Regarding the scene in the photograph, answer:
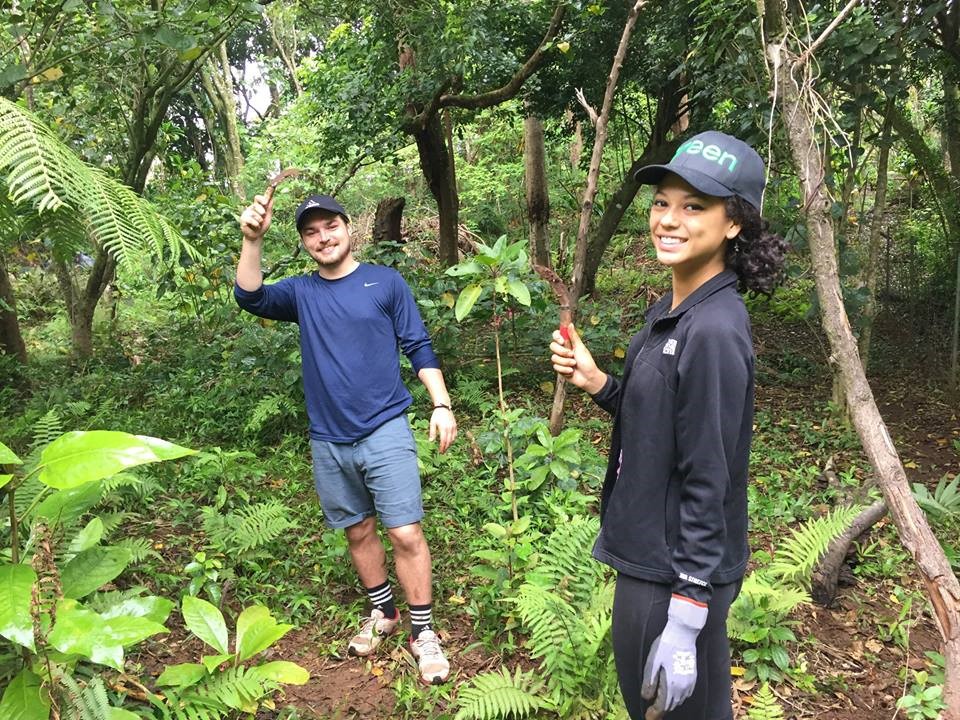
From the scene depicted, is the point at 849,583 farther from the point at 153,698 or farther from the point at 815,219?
the point at 153,698

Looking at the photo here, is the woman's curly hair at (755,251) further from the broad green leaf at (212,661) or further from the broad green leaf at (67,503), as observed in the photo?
the broad green leaf at (212,661)

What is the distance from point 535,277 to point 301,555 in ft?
9.48

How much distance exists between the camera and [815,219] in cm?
246

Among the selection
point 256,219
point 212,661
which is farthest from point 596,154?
point 212,661

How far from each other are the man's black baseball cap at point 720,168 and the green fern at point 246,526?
112 inches

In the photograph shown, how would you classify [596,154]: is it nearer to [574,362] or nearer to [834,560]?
[574,362]

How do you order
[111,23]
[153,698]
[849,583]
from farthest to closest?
[111,23]
[849,583]
[153,698]

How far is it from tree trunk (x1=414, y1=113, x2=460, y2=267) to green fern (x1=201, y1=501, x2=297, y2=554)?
420 cm

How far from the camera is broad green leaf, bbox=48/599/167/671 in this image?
1634 millimetres

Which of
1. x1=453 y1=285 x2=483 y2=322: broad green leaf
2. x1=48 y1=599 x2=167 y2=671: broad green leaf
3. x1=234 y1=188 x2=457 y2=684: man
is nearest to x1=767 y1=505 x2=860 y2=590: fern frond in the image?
x1=234 y1=188 x2=457 y2=684: man

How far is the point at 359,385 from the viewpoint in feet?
9.08

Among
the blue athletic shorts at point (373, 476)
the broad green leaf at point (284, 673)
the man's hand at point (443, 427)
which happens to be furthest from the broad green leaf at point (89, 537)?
the man's hand at point (443, 427)

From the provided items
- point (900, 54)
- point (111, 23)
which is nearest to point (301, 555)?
point (111, 23)

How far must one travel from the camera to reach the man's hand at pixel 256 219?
263 centimetres
